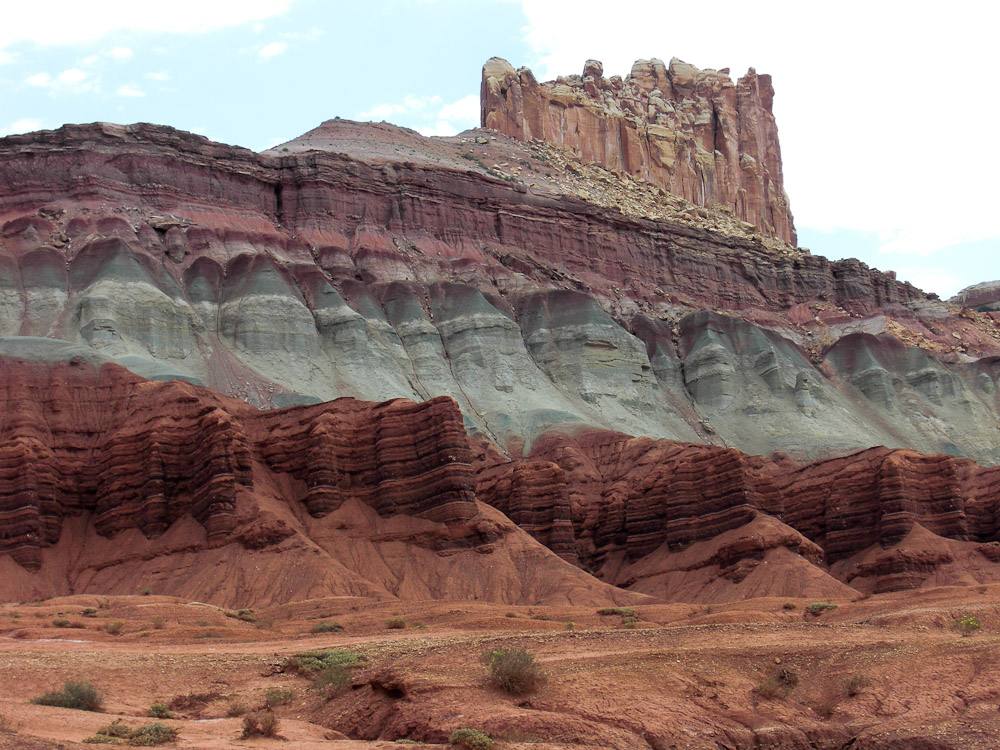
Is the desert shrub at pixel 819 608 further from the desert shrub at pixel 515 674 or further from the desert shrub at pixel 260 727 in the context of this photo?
the desert shrub at pixel 260 727

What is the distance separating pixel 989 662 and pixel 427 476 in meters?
35.2

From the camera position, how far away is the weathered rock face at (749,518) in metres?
65.9

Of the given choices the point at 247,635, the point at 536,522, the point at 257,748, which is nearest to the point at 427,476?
the point at 536,522

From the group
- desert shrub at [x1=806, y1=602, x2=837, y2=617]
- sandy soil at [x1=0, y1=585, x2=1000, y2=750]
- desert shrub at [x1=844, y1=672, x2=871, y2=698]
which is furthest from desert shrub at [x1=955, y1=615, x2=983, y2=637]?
desert shrub at [x1=806, y1=602, x2=837, y2=617]

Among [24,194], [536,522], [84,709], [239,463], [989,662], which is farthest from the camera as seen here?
[24,194]

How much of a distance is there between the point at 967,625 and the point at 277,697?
18.0m

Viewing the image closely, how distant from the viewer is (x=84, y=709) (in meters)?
25.5

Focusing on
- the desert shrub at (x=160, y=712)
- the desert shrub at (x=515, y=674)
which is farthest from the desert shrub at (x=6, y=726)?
the desert shrub at (x=515, y=674)

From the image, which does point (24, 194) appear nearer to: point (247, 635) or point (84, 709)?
point (247, 635)

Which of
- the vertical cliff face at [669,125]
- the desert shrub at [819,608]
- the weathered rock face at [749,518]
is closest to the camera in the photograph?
the desert shrub at [819,608]

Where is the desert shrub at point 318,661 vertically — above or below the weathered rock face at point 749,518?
below

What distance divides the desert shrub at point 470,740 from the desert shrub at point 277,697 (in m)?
5.22

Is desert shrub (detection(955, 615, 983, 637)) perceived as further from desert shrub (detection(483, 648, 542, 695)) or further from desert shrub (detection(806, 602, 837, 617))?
desert shrub (detection(483, 648, 542, 695))

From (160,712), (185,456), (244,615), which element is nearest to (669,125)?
(185,456)
